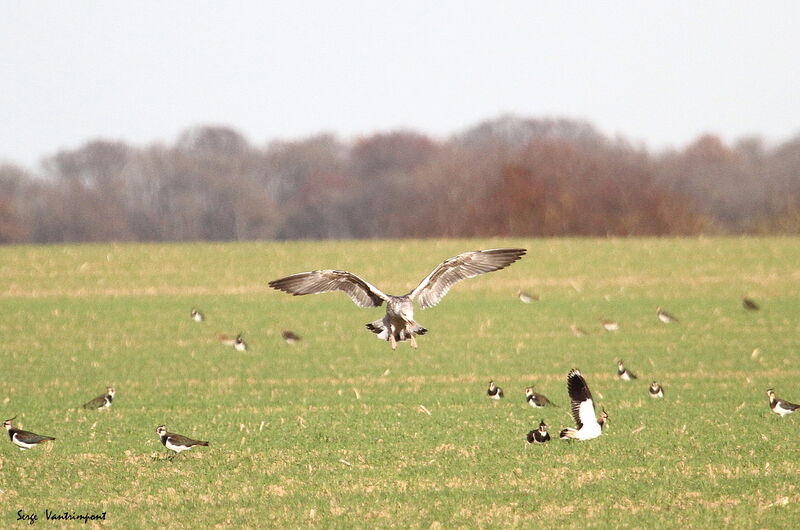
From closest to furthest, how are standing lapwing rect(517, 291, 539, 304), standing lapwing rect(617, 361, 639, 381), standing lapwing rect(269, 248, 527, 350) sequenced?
standing lapwing rect(269, 248, 527, 350) → standing lapwing rect(617, 361, 639, 381) → standing lapwing rect(517, 291, 539, 304)

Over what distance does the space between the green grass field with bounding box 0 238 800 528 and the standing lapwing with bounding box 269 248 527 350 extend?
5.51 ft

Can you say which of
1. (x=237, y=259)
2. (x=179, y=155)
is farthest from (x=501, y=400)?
(x=179, y=155)

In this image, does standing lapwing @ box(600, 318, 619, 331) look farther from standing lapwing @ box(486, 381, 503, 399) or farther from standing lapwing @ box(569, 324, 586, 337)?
standing lapwing @ box(486, 381, 503, 399)

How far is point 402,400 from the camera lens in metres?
19.2

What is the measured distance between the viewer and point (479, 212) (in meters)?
71.6

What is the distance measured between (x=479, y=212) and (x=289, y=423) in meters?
55.8

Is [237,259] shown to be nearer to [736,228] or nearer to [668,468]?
[736,228]

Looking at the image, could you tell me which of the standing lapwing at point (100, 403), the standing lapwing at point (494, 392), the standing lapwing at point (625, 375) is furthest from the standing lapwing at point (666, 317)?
the standing lapwing at point (100, 403)

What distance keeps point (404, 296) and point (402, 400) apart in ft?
21.2

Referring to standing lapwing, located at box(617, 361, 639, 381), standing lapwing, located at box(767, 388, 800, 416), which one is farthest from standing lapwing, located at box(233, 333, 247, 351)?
standing lapwing, located at box(767, 388, 800, 416)

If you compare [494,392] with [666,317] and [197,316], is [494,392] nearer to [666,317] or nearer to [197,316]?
[666,317]

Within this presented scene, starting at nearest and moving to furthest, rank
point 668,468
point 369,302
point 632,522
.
Answer: 1. point 632,522
2. point 668,468
3. point 369,302

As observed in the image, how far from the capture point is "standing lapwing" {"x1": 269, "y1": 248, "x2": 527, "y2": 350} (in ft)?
42.4

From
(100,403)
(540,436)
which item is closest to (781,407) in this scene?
(540,436)
